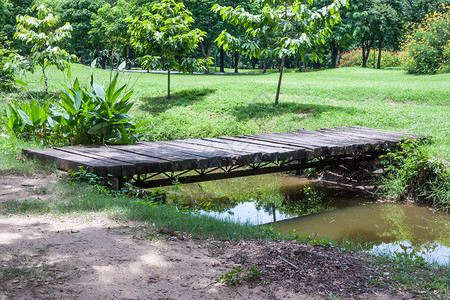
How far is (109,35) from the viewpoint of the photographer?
4484cm

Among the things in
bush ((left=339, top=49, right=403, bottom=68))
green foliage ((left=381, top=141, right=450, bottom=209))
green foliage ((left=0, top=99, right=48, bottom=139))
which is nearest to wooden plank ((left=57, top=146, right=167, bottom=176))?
green foliage ((left=0, top=99, right=48, bottom=139))

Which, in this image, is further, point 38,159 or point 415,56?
point 415,56

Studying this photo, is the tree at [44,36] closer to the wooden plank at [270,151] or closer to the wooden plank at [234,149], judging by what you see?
the wooden plank at [234,149]

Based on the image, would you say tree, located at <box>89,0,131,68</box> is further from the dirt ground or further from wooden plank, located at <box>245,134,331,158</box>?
the dirt ground

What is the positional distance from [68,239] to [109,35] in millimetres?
43684

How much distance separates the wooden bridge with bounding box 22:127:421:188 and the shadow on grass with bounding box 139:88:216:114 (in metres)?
7.37

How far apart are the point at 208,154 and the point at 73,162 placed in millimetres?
2208

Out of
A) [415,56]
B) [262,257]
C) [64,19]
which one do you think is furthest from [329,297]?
[64,19]

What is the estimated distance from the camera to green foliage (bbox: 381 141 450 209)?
9016 millimetres

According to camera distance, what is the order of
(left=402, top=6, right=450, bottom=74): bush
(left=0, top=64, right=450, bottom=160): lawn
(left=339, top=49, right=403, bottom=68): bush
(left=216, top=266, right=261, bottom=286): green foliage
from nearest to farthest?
(left=216, top=266, right=261, bottom=286): green foliage < (left=0, top=64, right=450, bottom=160): lawn < (left=402, top=6, right=450, bottom=74): bush < (left=339, top=49, right=403, bottom=68): bush

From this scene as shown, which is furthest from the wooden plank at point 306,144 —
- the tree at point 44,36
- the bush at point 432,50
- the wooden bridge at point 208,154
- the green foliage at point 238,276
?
the bush at point 432,50

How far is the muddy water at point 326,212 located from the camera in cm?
734

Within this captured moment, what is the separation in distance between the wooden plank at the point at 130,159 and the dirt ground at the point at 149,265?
1.92 metres

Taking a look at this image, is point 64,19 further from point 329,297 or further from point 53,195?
point 329,297
